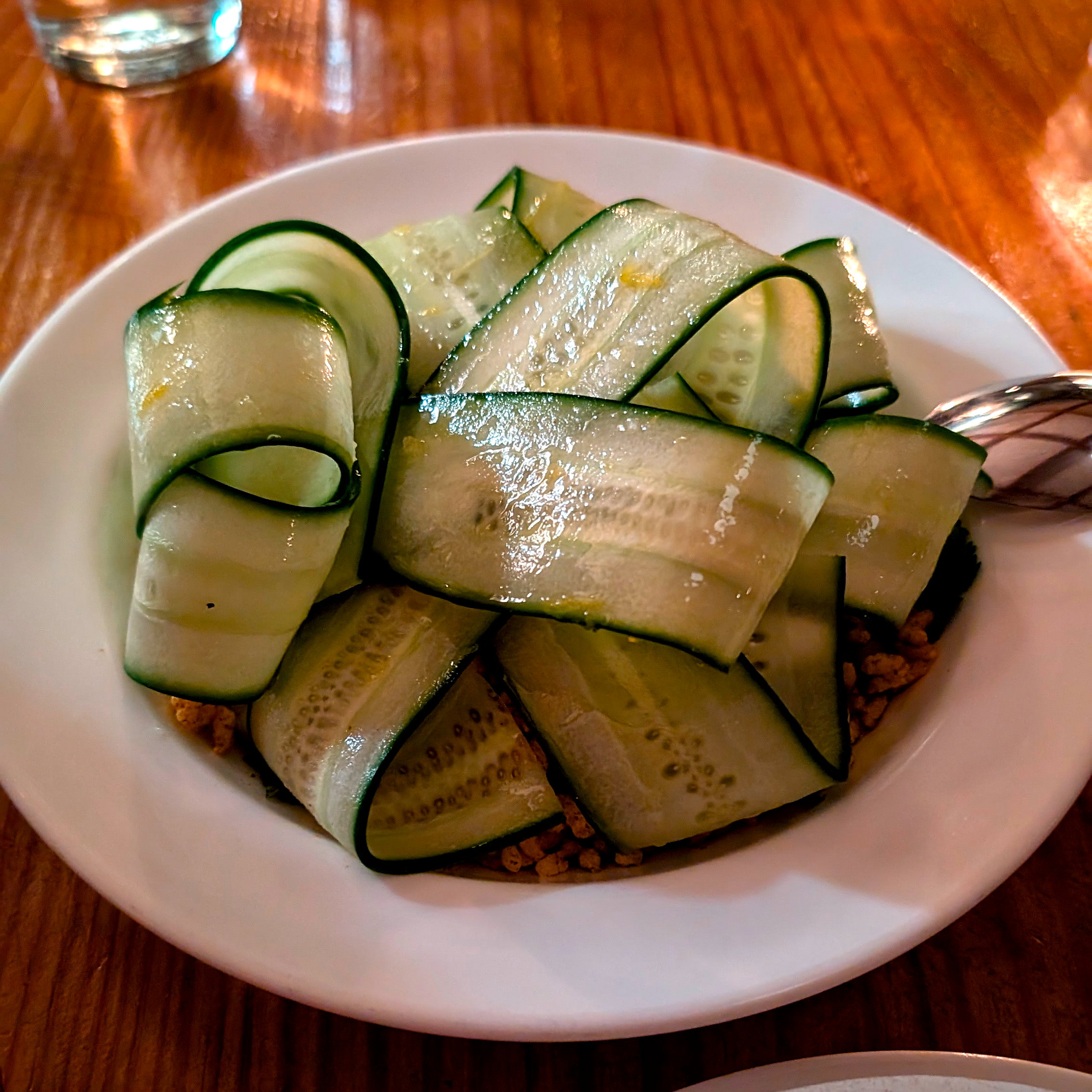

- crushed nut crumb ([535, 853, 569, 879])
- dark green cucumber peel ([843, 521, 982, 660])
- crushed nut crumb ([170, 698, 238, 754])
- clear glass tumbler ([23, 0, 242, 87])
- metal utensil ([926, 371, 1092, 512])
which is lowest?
crushed nut crumb ([535, 853, 569, 879])

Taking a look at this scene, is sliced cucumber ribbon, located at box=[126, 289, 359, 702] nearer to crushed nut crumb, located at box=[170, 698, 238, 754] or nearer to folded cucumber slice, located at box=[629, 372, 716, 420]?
crushed nut crumb, located at box=[170, 698, 238, 754]

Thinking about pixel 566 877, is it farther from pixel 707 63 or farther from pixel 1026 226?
pixel 707 63

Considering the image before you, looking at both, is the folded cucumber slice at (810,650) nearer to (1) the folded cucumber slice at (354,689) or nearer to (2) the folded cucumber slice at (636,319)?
(2) the folded cucumber slice at (636,319)

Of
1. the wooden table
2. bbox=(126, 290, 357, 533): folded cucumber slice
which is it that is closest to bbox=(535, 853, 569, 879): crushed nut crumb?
the wooden table

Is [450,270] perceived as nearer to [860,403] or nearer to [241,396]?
[241,396]

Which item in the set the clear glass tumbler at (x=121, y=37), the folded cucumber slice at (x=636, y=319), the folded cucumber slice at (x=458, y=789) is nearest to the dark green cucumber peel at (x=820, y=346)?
the folded cucumber slice at (x=636, y=319)

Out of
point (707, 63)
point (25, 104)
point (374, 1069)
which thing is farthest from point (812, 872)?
point (25, 104)

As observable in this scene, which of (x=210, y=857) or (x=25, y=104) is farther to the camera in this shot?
(x=25, y=104)
